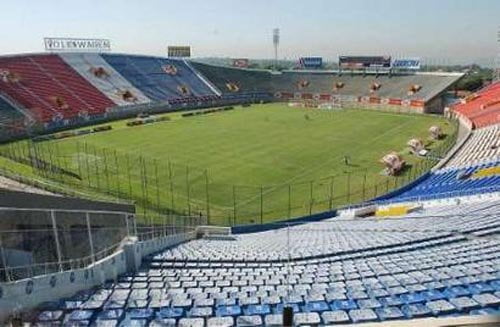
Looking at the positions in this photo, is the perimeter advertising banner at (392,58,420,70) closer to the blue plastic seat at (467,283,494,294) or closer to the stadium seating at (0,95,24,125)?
the stadium seating at (0,95,24,125)

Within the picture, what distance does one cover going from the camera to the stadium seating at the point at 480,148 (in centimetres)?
4330

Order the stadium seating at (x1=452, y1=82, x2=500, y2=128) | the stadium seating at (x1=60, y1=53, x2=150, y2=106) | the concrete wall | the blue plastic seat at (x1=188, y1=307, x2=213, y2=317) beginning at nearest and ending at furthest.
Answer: the blue plastic seat at (x1=188, y1=307, x2=213, y2=317), the concrete wall, the stadium seating at (x1=452, y1=82, x2=500, y2=128), the stadium seating at (x1=60, y1=53, x2=150, y2=106)

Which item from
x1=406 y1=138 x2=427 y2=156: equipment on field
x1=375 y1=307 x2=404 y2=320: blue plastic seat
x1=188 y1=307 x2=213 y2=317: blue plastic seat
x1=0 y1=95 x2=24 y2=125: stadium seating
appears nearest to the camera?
x1=375 y1=307 x2=404 y2=320: blue plastic seat

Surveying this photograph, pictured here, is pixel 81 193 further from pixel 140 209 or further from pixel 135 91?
pixel 135 91

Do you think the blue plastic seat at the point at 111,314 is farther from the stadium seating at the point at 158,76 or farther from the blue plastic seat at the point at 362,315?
the stadium seating at the point at 158,76

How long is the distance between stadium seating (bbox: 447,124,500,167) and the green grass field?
453 centimetres

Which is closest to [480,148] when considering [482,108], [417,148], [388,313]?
[417,148]

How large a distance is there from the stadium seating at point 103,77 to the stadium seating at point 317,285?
70.4 meters

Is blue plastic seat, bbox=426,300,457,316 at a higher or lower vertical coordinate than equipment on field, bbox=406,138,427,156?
higher

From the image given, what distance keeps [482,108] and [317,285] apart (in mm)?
68017

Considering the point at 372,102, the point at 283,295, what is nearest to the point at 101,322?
the point at 283,295

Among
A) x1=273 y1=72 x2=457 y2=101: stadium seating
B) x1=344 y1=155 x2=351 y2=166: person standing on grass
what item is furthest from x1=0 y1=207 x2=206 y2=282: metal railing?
x1=273 y1=72 x2=457 y2=101: stadium seating

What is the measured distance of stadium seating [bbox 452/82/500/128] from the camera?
63.3 m

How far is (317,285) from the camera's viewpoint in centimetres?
1379
